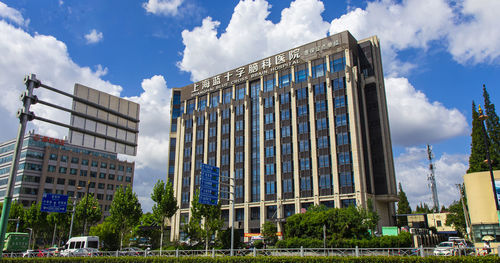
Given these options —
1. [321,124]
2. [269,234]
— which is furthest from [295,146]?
[269,234]

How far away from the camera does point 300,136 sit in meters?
63.0

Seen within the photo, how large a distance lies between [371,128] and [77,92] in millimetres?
57209

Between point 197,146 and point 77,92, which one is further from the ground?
point 197,146

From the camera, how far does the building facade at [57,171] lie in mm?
88125

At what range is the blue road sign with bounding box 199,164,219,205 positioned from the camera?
1056 inches

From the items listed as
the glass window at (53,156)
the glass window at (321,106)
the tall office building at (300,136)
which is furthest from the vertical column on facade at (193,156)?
the glass window at (53,156)

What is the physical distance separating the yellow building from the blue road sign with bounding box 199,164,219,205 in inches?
926

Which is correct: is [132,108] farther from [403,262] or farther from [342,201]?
[342,201]

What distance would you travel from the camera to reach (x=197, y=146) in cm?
7862

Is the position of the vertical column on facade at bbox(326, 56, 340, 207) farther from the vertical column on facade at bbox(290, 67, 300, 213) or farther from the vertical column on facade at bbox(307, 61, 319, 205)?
the vertical column on facade at bbox(290, 67, 300, 213)

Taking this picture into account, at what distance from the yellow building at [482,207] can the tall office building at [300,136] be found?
22091 millimetres

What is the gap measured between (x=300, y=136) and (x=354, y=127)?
10226mm

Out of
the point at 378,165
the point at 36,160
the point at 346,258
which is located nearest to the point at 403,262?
the point at 346,258

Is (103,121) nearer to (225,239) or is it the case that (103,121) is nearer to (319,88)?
(225,239)
